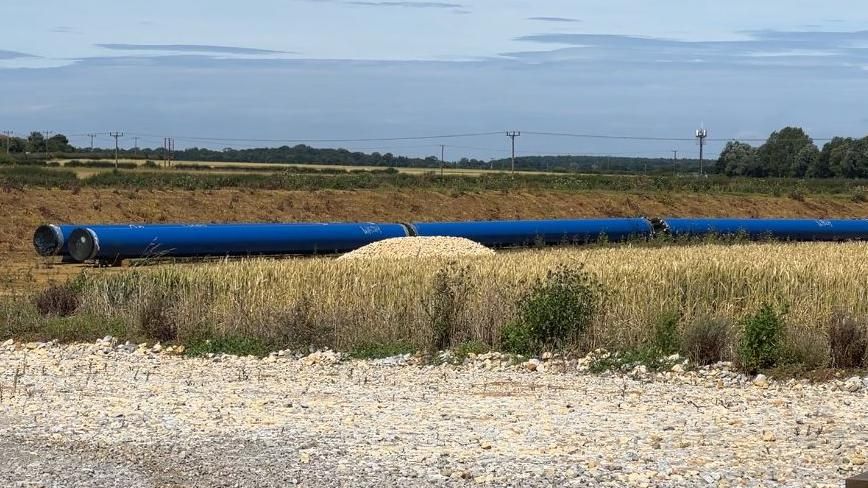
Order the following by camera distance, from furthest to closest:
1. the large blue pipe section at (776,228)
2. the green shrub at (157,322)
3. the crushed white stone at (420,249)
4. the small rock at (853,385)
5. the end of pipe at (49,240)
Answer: the large blue pipe section at (776,228) < the end of pipe at (49,240) < the crushed white stone at (420,249) < the green shrub at (157,322) < the small rock at (853,385)

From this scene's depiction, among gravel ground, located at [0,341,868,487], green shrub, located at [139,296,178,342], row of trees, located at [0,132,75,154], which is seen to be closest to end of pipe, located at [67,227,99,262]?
green shrub, located at [139,296,178,342]

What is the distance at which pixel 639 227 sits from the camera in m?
35.4

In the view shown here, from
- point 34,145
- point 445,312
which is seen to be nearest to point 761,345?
point 445,312

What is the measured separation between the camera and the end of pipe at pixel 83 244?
84.1 ft

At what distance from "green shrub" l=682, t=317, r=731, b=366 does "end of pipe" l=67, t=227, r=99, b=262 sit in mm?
16316

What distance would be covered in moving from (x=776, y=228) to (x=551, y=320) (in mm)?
26423

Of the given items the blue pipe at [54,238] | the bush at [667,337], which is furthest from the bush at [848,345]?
the blue pipe at [54,238]

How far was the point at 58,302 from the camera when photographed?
54.5ft

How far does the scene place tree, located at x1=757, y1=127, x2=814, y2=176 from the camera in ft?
383

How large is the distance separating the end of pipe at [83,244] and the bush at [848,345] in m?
17.5

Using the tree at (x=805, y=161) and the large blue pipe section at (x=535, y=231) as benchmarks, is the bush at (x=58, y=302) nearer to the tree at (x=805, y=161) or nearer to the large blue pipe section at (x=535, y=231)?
the large blue pipe section at (x=535, y=231)

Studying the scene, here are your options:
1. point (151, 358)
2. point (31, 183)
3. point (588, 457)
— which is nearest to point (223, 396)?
point (151, 358)

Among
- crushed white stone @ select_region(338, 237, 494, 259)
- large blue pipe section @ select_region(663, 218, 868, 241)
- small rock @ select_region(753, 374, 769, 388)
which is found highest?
crushed white stone @ select_region(338, 237, 494, 259)

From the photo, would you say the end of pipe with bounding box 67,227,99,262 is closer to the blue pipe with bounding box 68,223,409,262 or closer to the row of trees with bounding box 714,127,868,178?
the blue pipe with bounding box 68,223,409,262
